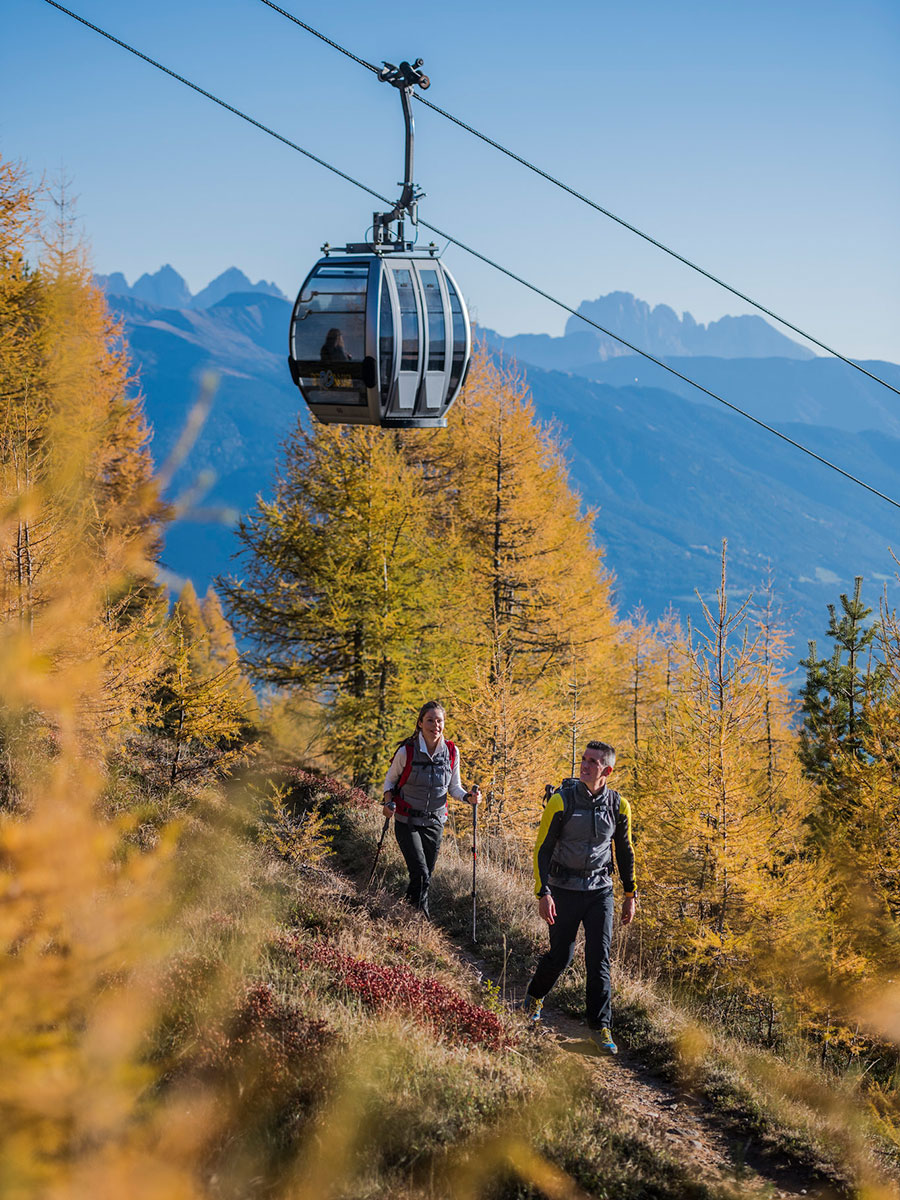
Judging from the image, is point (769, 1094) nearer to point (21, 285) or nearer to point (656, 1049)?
point (656, 1049)

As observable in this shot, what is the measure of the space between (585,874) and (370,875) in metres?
3.91

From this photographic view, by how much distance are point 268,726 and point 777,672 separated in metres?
11.5

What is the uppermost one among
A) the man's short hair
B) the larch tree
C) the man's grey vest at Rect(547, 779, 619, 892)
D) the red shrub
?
the larch tree

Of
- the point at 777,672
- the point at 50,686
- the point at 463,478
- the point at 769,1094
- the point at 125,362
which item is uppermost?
the point at 125,362

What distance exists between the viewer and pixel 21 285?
16297 millimetres

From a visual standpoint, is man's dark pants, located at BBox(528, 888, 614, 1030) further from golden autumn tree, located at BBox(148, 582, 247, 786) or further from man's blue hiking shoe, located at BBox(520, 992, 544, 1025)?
golden autumn tree, located at BBox(148, 582, 247, 786)

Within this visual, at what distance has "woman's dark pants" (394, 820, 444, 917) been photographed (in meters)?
7.30

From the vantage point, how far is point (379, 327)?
6.55m

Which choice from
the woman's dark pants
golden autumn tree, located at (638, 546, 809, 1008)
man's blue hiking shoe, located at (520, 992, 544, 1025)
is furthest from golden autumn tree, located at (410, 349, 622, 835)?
man's blue hiking shoe, located at (520, 992, 544, 1025)

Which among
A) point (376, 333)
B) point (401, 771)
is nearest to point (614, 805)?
point (401, 771)

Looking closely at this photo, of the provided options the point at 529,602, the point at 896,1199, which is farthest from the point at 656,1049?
the point at 529,602

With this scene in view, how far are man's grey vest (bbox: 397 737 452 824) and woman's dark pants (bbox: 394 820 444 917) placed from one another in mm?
109

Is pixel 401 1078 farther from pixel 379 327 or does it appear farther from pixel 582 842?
pixel 379 327

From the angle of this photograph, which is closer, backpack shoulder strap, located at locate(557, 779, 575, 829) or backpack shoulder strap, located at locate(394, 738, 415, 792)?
backpack shoulder strap, located at locate(557, 779, 575, 829)
